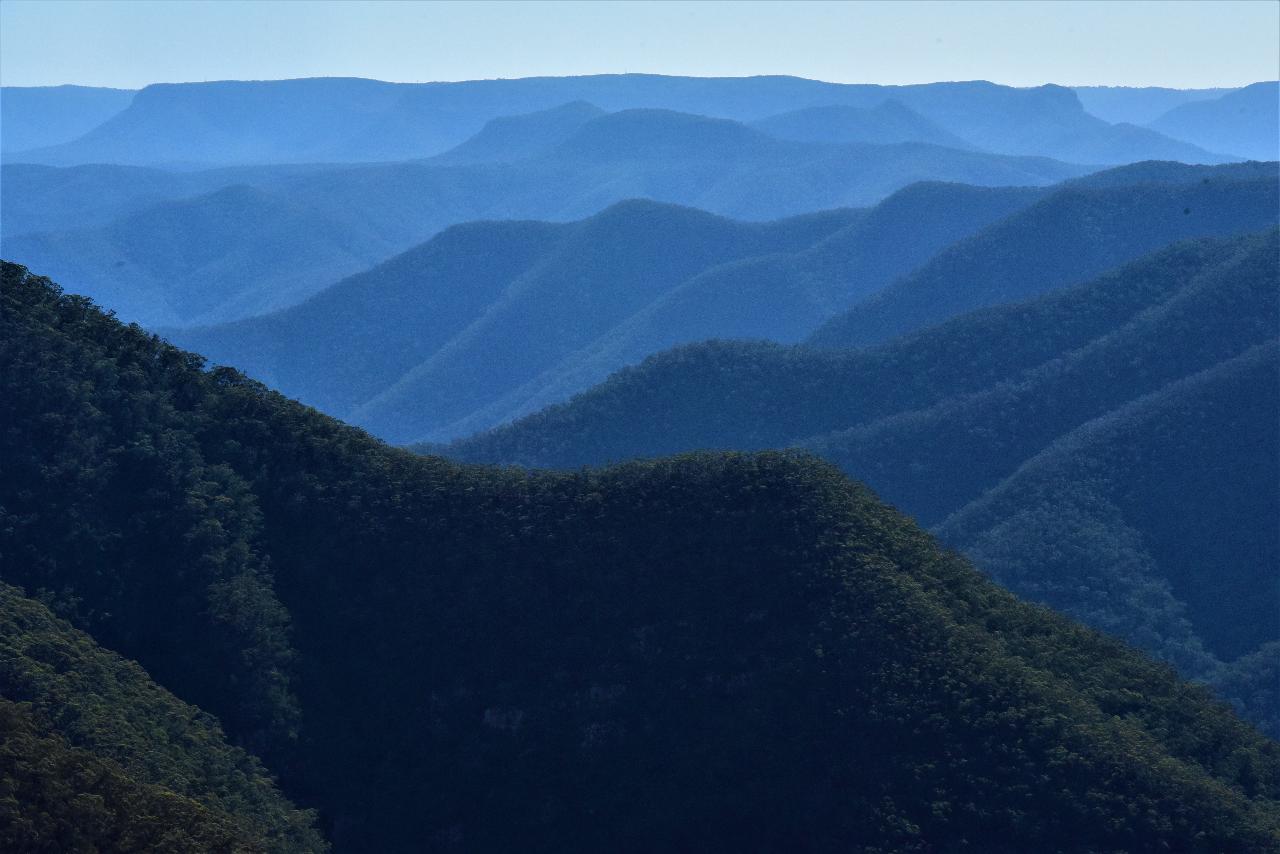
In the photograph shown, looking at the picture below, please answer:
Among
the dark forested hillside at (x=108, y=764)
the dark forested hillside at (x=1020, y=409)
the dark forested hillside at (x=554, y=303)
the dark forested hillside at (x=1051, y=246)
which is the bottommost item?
the dark forested hillside at (x=108, y=764)

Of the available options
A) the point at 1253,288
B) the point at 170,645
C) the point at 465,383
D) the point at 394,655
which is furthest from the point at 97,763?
the point at 465,383

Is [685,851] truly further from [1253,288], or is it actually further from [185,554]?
[1253,288]

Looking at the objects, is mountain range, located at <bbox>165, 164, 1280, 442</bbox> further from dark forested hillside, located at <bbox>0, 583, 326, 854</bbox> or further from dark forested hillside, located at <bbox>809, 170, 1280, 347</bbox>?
dark forested hillside, located at <bbox>0, 583, 326, 854</bbox>

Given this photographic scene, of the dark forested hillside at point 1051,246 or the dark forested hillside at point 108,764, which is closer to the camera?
the dark forested hillside at point 108,764

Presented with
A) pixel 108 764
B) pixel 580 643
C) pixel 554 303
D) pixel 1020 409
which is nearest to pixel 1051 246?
pixel 1020 409

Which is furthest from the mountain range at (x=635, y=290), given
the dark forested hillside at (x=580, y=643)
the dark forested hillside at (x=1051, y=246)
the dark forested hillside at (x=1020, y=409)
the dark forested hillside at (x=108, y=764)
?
the dark forested hillside at (x=108, y=764)

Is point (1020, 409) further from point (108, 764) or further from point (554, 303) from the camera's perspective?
point (554, 303)

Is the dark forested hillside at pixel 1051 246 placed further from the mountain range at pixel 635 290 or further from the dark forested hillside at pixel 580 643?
the dark forested hillside at pixel 580 643
